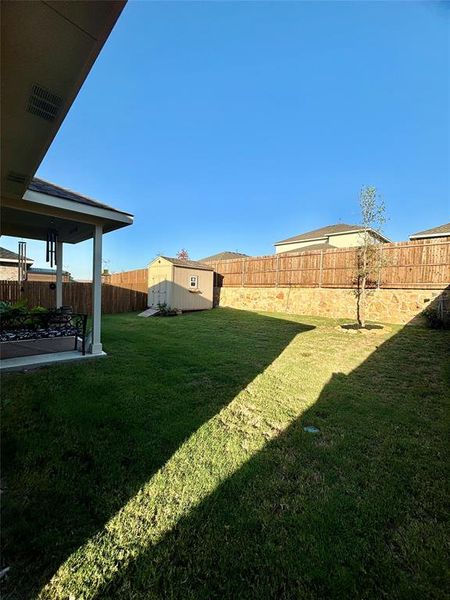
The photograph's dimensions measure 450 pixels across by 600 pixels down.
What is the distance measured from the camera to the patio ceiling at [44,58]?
4.70 feet

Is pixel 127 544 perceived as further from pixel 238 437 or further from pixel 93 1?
pixel 93 1

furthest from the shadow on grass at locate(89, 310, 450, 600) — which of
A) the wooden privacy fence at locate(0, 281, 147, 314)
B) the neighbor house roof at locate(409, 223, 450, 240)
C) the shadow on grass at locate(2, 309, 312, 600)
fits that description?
the neighbor house roof at locate(409, 223, 450, 240)

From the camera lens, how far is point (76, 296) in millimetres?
12656

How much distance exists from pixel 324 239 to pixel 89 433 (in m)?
21.7

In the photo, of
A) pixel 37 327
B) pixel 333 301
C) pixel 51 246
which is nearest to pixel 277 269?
pixel 333 301

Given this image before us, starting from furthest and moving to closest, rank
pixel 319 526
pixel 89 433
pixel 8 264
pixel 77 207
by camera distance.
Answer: pixel 8 264
pixel 77 207
pixel 89 433
pixel 319 526

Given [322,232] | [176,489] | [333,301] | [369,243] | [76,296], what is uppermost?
[322,232]

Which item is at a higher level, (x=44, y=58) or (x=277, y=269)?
(x=44, y=58)

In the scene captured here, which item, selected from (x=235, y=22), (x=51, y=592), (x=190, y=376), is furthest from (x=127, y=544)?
(x=235, y=22)

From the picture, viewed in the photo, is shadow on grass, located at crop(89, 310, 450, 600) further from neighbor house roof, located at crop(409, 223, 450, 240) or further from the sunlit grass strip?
neighbor house roof, located at crop(409, 223, 450, 240)

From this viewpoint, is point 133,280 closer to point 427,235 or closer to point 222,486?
point 222,486

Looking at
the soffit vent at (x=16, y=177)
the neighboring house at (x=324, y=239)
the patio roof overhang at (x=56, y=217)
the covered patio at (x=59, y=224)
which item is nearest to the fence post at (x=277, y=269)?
the neighboring house at (x=324, y=239)

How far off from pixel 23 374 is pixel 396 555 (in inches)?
191

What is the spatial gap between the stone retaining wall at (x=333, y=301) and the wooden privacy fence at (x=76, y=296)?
4.77 meters
